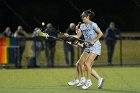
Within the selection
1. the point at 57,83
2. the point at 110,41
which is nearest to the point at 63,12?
the point at 110,41

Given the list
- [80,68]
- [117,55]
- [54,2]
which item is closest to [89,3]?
[54,2]

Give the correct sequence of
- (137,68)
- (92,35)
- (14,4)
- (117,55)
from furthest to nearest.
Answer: (14,4), (117,55), (137,68), (92,35)

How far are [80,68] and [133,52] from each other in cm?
895

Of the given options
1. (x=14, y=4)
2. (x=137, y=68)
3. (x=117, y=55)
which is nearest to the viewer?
(x=137, y=68)

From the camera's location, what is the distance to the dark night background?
2645cm

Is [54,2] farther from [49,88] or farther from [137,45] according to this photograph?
[49,88]

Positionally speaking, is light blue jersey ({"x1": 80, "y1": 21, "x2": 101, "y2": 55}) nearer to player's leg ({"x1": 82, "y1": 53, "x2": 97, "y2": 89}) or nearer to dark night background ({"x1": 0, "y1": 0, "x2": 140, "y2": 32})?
player's leg ({"x1": 82, "y1": 53, "x2": 97, "y2": 89})

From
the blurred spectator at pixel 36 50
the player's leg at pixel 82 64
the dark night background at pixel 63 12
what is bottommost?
the player's leg at pixel 82 64

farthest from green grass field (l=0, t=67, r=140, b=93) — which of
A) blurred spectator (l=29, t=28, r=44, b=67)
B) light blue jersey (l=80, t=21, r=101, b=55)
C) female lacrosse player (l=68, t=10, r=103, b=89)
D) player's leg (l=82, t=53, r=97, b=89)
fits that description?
blurred spectator (l=29, t=28, r=44, b=67)

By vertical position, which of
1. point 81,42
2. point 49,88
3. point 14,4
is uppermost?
point 14,4

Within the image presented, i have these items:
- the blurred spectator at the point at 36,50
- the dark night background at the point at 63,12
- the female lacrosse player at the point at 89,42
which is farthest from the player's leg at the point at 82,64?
the dark night background at the point at 63,12

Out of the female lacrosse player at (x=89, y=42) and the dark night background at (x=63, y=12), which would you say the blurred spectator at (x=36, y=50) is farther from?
the female lacrosse player at (x=89, y=42)

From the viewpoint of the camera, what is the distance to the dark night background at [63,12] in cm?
2645

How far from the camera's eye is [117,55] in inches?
872
